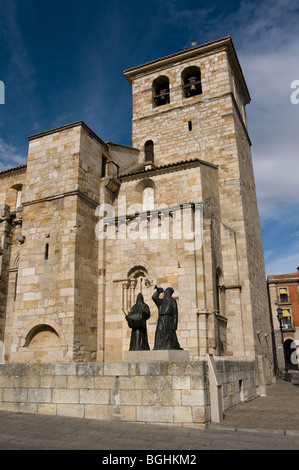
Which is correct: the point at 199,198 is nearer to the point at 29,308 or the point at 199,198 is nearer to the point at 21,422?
the point at 29,308

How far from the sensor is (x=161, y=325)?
8695mm

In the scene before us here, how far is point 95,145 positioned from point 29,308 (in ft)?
24.2

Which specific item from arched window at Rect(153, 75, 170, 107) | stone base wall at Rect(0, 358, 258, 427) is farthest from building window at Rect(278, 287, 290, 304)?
stone base wall at Rect(0, 358, 258, 427)

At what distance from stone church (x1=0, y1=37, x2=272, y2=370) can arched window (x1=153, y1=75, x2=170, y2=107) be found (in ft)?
11.2

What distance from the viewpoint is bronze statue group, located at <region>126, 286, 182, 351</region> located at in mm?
8531

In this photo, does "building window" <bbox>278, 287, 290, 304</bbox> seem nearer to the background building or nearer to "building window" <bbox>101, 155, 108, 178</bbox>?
the background building

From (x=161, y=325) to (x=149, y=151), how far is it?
13924 millimetres

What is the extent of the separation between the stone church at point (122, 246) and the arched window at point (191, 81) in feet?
5.91

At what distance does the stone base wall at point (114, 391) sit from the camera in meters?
6.78

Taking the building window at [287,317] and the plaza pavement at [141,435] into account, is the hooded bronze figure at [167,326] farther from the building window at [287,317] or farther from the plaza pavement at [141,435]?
the building window at [287,317]

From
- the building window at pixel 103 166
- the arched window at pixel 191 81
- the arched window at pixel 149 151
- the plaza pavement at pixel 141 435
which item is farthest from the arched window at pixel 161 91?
the plaza pavement at pixel 141 435
